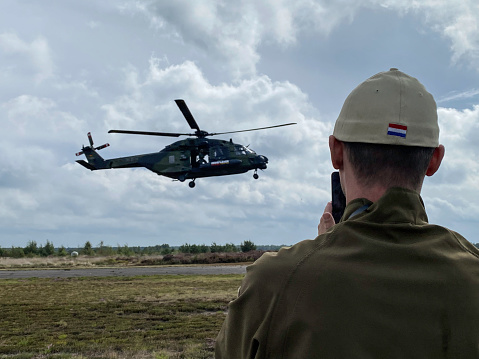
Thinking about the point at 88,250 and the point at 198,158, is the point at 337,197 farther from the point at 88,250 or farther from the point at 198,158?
the point at 88,250

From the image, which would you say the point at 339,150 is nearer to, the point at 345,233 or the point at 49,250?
the point at 345,233

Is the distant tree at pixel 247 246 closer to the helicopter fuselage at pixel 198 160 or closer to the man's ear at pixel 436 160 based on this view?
the helicopter fuselage at pixel 198 160

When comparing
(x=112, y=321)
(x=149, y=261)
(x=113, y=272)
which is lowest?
(x=112, y=321)

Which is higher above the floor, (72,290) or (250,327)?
(250,327)

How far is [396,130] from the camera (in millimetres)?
1276

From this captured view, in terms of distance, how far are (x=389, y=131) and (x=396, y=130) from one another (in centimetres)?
2

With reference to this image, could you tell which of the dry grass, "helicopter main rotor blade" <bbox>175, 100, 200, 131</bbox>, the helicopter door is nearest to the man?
"helicopter main rotor blade" <bbox>175, 100, 200, 131</bbox>

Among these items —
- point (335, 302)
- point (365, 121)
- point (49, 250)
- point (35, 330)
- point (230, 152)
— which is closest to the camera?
point (335, 302)

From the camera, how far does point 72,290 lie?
19.4 m

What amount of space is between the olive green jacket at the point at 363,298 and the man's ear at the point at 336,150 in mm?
238

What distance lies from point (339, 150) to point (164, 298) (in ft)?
51.5

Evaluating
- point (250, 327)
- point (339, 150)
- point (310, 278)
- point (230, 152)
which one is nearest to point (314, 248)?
point (310, 278)

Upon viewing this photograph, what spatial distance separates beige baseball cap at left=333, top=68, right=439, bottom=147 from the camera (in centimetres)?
129

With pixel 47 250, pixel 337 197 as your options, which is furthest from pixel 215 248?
pixel 337 197
